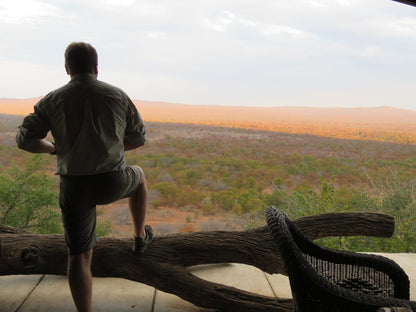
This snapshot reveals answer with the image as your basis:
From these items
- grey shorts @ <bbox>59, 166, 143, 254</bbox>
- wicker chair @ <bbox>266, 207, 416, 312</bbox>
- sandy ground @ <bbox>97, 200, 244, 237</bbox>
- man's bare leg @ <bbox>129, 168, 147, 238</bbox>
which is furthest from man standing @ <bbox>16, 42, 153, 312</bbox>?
sandy ground @ <bbox>97, 200, 244, 237</bbox>

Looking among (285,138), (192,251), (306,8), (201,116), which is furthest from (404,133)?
(192,251)

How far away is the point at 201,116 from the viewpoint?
12695 mm

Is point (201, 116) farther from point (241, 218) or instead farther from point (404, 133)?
point (241, 218)

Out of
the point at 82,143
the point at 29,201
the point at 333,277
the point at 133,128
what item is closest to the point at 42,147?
the point at 82,143

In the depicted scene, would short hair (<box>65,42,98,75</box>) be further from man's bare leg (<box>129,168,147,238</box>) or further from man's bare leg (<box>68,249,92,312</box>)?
man's bare leg (<box>68,249,92,312</box>)

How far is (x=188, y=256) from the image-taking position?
2121mm

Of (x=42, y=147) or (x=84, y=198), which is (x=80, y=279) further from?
(x=42, y=147)

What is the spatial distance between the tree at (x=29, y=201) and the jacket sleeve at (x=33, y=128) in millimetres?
2603

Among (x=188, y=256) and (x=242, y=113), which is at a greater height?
(x=242, y=113)

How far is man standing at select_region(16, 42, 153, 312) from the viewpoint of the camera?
1541mm

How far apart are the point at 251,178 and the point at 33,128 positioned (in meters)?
5.79

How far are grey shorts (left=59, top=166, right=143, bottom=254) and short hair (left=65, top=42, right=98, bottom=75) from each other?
1.53ft

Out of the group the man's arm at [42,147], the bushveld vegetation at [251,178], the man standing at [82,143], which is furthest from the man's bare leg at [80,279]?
the bushveld vegetation at [251,178]

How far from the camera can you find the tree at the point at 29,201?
155 inches
